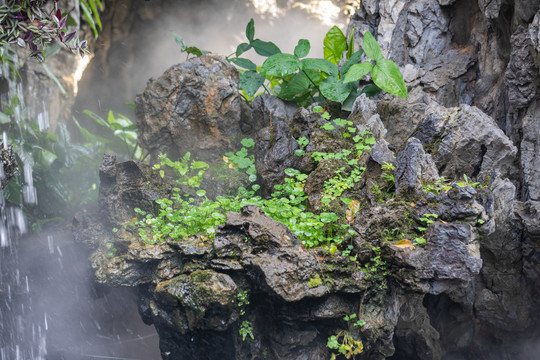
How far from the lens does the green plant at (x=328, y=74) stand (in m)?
4.17

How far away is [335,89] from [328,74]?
10.1 inches

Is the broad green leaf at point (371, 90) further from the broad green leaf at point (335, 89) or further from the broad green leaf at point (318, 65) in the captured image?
the broad green leaf at point (318, 65)

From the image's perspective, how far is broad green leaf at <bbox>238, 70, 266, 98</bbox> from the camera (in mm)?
4547

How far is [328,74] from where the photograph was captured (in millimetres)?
4551

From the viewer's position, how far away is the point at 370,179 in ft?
10.7

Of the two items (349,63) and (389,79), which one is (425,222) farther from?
(349,63)

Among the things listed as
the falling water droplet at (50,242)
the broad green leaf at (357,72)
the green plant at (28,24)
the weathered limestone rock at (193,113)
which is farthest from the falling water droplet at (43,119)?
the broad green leaf at (357,72)

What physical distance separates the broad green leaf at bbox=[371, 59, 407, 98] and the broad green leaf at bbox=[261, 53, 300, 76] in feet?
2.59

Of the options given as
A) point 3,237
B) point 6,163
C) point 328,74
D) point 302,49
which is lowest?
point 3,237

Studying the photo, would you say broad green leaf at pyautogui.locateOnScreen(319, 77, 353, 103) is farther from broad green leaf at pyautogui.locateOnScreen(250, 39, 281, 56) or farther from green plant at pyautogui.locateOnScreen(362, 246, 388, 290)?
green plant at pyautogui.locateOnScreen(362, 246, 388, 290)

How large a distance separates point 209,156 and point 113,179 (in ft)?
Result: 3.25

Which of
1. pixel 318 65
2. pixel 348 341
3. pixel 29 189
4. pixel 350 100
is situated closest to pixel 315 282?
pixel 348 341

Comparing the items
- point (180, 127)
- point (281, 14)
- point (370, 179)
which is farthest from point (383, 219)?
point (281, 14)

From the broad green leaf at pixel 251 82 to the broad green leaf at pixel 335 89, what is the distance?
68 centimetres
